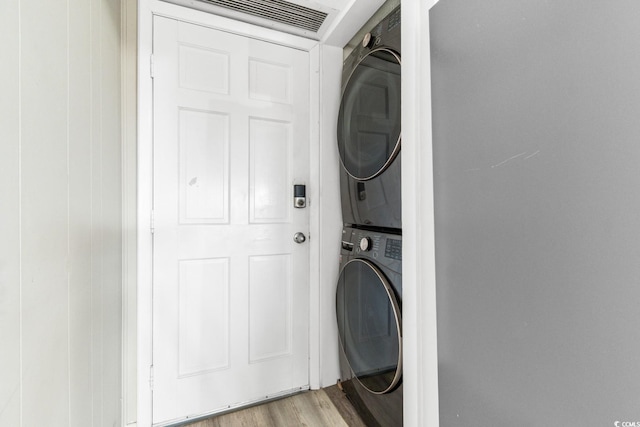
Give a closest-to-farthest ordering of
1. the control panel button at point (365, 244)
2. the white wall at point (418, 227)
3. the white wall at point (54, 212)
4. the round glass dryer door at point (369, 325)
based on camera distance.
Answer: the white wall at point (54, 212) < the white wall at point (418, 227) < the round glass dryer door at point (369, 325) < the control panel button at point (365, 244)

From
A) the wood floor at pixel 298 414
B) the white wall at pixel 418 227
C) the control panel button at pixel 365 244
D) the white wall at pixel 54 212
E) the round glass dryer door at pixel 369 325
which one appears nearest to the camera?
the white wall at pixel 54 212

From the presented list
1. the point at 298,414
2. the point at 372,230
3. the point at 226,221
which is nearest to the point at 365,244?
the point at 372,230

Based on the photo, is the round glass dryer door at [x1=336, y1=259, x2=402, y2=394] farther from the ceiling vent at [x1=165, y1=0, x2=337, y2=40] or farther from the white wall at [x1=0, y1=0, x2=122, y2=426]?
the ceiling vent at [x1=165, y1=0, x2=337, y2=40]

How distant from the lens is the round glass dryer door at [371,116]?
3.58ft

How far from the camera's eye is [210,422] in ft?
4.53

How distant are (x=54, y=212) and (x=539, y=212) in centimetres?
101

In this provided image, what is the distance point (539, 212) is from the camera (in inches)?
21.0

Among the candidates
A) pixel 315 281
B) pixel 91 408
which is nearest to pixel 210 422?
pixel 91 408

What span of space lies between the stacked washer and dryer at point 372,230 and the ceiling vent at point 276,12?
279 millimetres

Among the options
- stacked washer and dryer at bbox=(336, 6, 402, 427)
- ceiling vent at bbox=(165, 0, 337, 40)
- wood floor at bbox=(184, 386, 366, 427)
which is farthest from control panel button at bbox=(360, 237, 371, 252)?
ceiling vent at bbox=(165, 0, 337, 40)

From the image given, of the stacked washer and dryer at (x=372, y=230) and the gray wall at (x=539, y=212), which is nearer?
the gray wall at (x=539, y=212)

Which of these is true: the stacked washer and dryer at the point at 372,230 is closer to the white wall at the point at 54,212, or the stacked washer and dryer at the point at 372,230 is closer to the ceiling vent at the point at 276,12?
the ceiling vent at the point at 276,12

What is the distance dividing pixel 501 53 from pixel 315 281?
1.37 meters

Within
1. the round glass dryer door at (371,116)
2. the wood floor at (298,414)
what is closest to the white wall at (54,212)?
the wood floor at (298,414)
